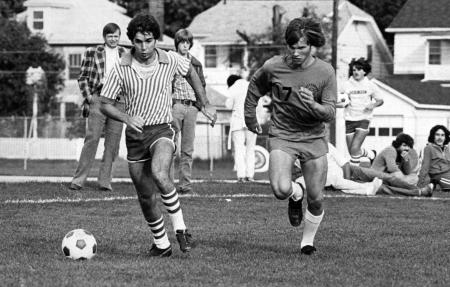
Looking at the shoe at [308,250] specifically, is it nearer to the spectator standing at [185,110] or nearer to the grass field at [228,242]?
the grass field at [228,242]

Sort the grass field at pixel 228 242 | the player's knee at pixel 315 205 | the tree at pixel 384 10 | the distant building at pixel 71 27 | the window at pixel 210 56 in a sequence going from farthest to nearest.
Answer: the tree at pixel 384 10 → the window at pixel 210 56 → the distant building at pixel 71 27 → the player's knee at pixel 315 205 → the grass field at pixel 228 242

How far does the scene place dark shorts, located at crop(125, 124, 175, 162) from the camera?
30.9ft

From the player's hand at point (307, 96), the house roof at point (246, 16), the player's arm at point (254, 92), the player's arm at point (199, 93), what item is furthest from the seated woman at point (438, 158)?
the house roof at point (246, 16)

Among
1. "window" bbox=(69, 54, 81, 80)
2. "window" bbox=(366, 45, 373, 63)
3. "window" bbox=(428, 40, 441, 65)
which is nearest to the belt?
"window" bbox=(428, 40, 441, 65)

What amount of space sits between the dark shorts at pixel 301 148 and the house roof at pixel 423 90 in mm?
43496

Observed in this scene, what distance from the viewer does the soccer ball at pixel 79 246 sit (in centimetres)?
904

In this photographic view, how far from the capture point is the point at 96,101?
1521 centimetres

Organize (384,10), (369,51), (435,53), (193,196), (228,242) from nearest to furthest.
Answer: (228,242) → (193,196) → (435,53) → (369,51) → (384,10)

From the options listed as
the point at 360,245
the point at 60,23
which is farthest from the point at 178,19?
the point at 360,245

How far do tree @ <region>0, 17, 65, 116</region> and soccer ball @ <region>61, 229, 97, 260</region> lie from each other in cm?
4924

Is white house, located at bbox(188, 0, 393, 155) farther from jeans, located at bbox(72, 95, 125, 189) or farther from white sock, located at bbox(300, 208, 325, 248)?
white sock, located at bbox(300, 208, 325, 248)

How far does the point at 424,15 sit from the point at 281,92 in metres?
51.5

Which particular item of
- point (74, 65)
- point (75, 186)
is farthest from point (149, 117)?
point (74, 65)

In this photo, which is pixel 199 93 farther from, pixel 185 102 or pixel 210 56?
pixel 210 56
